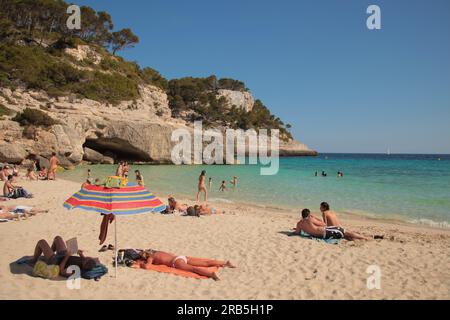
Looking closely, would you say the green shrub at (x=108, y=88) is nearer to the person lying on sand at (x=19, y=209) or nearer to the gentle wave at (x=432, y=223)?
the person lying on sand at (x=19, y=209)

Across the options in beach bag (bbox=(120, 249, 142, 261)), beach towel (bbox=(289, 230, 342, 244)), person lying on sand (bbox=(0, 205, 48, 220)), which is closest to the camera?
beach bag (bbox=(120, 249, 142, 261))

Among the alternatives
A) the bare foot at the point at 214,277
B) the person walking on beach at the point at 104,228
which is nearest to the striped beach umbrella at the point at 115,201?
the person walking on beach at the point at 104,228

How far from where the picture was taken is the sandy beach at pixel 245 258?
4.71m

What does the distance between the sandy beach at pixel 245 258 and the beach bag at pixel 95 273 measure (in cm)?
11

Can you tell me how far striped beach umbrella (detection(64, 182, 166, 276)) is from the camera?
464cm

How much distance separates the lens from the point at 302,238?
783cm

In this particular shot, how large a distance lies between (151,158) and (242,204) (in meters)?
24.5

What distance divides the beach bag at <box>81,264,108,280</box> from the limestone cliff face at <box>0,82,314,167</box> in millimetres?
22273

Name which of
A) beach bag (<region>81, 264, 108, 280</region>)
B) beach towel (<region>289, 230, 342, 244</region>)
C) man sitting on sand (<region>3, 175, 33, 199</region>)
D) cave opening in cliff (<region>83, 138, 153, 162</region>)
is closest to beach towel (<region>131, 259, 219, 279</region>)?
beach bag (<region>81, 264, 108, 280</region>)

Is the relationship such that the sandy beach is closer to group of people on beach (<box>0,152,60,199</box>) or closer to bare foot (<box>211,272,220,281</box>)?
bare foot (<box>211,272,220,281</box>)

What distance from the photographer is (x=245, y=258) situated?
6.36 metres
